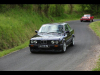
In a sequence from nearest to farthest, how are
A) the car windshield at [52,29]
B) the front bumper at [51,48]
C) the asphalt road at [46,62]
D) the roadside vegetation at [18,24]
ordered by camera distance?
the asphalt road at [46,62] → the front bumper at [51,48] → the car windshield at [52,29] → the roadside vegetation at [18,24]

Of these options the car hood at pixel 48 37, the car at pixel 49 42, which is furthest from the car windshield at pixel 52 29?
the car hood at pixel 48 37

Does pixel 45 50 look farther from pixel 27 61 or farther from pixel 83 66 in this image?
pixel 83 66

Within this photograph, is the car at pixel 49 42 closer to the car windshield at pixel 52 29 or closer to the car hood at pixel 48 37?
the car hood at pixel 48 37

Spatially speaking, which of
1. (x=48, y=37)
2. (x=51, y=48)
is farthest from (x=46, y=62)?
(x=48, y=37)

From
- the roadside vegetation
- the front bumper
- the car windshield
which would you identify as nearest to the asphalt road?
the front bumper

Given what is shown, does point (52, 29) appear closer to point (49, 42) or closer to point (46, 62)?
point (49, 42)

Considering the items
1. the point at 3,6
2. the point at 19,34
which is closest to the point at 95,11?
the point at 3,6

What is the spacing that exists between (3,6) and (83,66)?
16783mm

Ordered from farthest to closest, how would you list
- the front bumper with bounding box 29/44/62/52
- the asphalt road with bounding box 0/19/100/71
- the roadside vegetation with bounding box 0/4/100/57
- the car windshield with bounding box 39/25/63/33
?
the roadside vegetation with bounding box 0/4/100/57, the car windshield with bounding box 39/25/63/33, the front bumper with bounding box 29/44/62/52, the asphalt road with bounding box 0/19/100/71

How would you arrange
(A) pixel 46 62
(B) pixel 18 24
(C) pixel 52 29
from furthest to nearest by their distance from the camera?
(B) pixel 18 24
(C) pixel 52 29
(A) pixel 46 62

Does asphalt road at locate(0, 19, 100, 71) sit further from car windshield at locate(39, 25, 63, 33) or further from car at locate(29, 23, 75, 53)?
car windshield at locate(39, 25, 63, 33)

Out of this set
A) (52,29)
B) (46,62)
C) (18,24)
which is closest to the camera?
(46,62)

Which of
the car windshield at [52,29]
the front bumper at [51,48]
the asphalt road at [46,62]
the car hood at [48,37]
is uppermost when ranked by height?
the car windshield at [52,29]

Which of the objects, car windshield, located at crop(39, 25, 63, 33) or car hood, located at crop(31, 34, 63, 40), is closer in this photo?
car hood, located at crop(31, 34, 63, 40)
